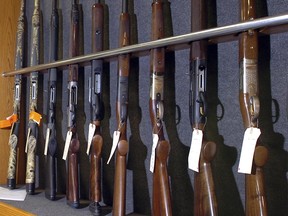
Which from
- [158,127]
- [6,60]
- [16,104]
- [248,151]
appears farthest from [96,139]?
[6,60]

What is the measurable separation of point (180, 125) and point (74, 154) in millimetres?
436

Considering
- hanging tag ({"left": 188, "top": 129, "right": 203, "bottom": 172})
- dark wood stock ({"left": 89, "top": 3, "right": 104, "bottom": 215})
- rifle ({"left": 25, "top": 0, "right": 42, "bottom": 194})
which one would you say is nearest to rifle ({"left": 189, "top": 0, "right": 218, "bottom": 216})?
hanging tag ({"left": 188, "top": 129, "right": 203, "bottom": 172})

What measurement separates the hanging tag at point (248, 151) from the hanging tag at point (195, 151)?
0.12 m

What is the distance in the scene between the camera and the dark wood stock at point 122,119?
3.47 feet

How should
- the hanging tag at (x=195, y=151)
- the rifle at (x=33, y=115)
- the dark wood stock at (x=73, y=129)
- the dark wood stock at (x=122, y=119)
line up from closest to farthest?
the hanging tag at (x=195, y=151) → the dark wood stock at (x=122, y=119) → the dark wood stock at (x=73, y=129) → the rifle at (x=33, y=115)

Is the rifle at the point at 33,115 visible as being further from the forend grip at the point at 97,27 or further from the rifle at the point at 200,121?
the rifle at the point at 200,121

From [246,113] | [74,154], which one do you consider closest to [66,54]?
[74,154]

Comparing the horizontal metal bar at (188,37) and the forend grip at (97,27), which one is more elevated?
the forend grip at (97,27)

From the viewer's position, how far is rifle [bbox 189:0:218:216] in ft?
2.89

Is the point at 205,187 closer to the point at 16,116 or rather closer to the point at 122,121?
the point at 122,121

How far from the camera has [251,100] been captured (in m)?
0.88

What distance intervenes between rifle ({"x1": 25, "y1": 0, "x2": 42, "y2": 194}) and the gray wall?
21 cm

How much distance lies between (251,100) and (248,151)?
14 centimetres

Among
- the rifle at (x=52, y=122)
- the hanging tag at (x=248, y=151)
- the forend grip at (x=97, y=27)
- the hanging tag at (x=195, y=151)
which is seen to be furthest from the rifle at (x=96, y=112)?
the hanging tag at (x=248, y=151)
